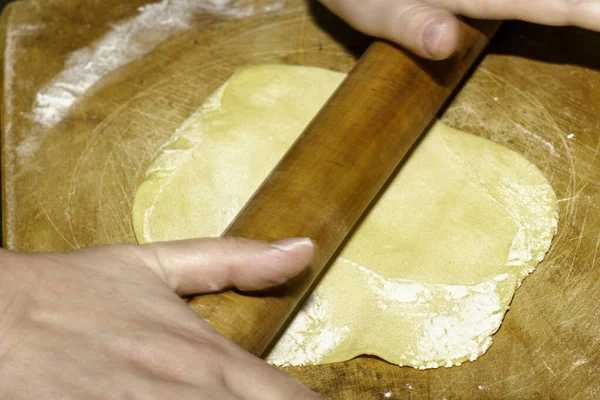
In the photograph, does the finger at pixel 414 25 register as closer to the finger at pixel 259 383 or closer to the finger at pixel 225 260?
the finger at pixel 225 260

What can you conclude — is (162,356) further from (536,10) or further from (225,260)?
(536,10)

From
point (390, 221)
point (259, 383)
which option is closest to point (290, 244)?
point (259, 383)

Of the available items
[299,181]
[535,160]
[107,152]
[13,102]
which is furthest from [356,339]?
[13,102]

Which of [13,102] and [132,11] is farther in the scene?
[132,11]

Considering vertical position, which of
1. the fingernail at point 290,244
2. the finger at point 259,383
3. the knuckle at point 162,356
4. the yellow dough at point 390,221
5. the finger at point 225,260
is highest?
the fingernail at point 290,244

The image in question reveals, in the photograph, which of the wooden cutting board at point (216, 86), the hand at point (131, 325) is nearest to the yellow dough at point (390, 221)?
the wooden cutting board at point (216, 86)

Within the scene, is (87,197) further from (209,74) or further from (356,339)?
(356,339)
